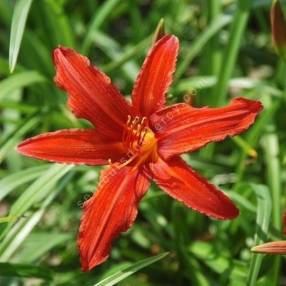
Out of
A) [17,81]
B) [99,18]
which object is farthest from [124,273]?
[99,18]

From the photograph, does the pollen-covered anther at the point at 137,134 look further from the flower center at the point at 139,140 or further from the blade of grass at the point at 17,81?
the blade of grass at the point at 17,81

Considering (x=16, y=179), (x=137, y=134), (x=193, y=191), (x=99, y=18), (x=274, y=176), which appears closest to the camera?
(x=193, y=191)

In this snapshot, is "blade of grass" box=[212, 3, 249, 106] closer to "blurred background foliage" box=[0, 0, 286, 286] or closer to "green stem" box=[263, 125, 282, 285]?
"blurred background foliage" box=[0, 0, 286, 286]

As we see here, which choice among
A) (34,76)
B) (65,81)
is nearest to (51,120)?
(34,76)

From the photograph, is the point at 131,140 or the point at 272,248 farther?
the point at 131,140

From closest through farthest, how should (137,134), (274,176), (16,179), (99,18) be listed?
(137,134), (16,179), (274,176), (99,18)

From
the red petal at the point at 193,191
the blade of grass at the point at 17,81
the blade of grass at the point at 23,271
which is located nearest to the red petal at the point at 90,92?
the red petal at the point at 193,191

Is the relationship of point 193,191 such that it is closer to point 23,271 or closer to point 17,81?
point 23,271
